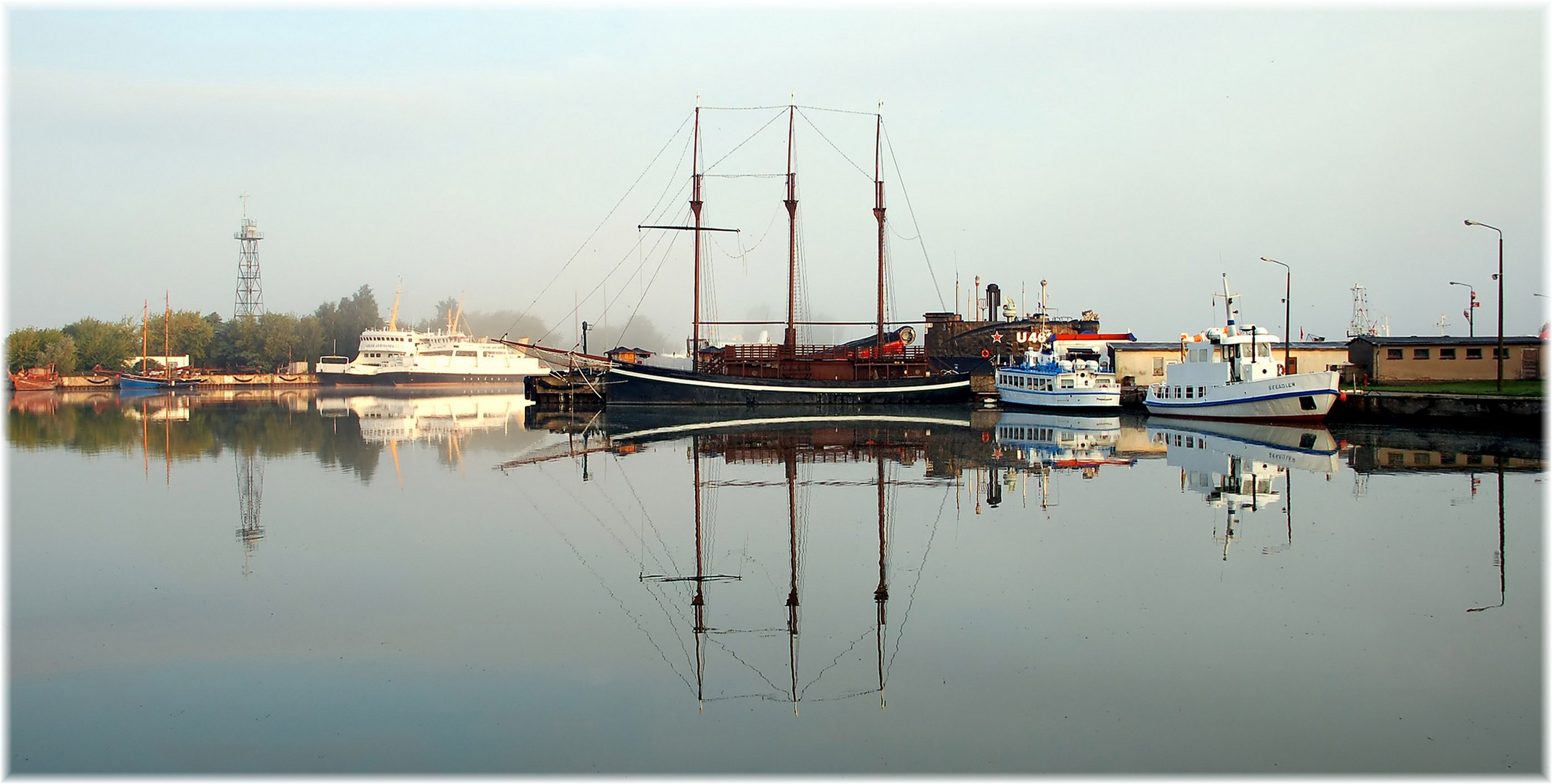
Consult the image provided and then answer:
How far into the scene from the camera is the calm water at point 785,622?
24.4 feet

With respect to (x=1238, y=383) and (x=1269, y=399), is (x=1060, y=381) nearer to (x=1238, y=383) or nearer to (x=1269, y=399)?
(x=1238, y=383)

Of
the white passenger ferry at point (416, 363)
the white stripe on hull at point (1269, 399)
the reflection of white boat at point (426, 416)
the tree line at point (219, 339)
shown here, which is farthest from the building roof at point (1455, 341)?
the tree line at point (219, 339)

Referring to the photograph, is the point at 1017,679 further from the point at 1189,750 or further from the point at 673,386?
the point at 673,386

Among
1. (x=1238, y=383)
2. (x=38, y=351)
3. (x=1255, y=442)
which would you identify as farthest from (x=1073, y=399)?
(x=38, y=351)

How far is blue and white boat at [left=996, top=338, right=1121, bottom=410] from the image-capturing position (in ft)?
154

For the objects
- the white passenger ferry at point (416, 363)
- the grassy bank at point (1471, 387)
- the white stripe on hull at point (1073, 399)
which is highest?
the white passenger ferry at point (416, 363)

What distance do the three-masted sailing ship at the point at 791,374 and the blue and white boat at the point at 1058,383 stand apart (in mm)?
5526

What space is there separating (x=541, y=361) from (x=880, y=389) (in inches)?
808

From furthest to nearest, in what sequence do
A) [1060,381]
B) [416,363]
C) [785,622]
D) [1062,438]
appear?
1. [416,363]
2. [1060,381]
3. [1062,438]
4. [785,622]

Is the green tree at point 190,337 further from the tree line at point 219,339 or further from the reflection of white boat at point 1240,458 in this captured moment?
the reflection of white boat at point 1240,458

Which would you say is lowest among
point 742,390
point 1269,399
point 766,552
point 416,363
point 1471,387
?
point 766,552

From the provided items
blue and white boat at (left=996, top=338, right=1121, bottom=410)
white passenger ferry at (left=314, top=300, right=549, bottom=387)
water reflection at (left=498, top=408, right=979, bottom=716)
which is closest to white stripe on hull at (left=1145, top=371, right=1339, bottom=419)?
blue and white boat at (left=996, top=338, right=1121, bottom=410)

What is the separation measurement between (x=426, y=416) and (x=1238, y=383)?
36.0m

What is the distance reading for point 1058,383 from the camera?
48281 mm
